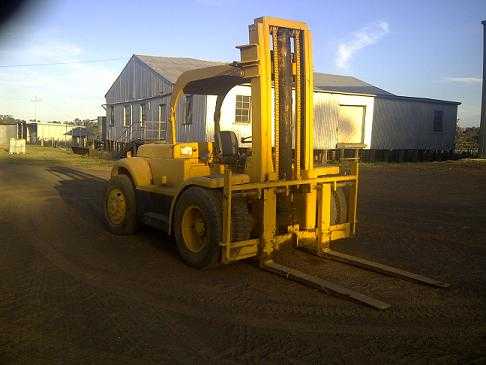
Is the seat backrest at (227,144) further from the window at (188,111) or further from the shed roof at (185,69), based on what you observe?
the shed roof at (185,69)

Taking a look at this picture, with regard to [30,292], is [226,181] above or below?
above

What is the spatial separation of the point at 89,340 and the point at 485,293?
4.29 meters

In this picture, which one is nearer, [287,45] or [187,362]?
[187,362]

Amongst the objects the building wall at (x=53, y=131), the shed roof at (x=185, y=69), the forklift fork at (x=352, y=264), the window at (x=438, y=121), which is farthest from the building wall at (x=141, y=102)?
the building wall at (x=53, y=131)

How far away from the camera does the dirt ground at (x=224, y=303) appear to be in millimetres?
3891

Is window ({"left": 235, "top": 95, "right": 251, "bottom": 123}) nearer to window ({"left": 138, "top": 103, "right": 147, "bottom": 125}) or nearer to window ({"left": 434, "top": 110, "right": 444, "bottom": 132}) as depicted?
window ({"left": 138, "top": 103, "right": 147, "bottom": 125})

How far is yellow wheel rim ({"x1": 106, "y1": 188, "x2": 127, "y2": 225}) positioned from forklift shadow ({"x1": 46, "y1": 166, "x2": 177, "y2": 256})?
1.49 ft

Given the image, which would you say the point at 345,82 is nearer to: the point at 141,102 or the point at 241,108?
the point at 241,108

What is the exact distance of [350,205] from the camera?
7.16 metres

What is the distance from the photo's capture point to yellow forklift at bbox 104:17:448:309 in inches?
230

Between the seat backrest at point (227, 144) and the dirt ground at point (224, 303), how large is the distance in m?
1.75

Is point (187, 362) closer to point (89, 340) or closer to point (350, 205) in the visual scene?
point (89, 340)

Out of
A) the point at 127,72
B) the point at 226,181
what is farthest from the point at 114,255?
the point at 127,72

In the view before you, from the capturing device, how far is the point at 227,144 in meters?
7.31
